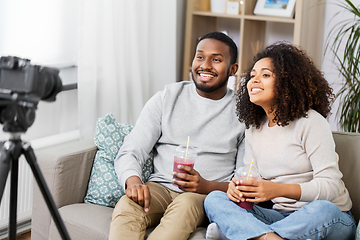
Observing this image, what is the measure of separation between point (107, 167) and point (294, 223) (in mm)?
835

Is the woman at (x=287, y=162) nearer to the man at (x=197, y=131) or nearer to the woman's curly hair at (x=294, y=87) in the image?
the woman's curly hair at (x=294, y=87)

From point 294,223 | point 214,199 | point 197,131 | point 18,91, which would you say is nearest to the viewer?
point 18,91

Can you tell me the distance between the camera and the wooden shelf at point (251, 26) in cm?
258

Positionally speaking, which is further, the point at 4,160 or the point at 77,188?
the point at 77,188

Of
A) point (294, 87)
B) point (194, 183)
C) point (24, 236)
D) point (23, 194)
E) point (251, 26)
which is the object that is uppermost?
point (251, 26)

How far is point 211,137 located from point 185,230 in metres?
0.50

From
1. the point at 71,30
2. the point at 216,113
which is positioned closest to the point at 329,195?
the point at 216,113

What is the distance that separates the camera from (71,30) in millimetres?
2332

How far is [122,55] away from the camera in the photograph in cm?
248

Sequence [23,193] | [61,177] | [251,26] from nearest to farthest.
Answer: [61,177] < [23,193] < [251,26]

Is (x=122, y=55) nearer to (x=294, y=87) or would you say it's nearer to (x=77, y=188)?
(x=77, y=188)

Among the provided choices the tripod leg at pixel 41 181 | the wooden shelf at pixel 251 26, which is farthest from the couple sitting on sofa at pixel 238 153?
the wooden shelf at pixel 251 26

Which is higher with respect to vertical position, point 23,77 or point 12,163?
point 23,77

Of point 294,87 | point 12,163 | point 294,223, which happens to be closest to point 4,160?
point 12,163
